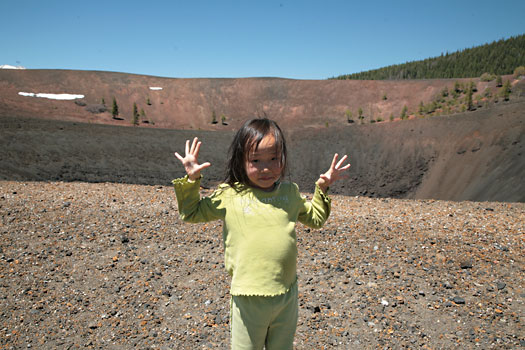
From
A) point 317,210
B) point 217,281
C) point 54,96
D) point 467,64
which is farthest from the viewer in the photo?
point 467,64

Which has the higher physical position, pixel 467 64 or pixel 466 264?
pixel 467 64

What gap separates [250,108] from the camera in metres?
37.3

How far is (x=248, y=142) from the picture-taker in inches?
64.5

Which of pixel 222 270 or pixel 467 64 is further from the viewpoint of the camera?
pixel 467 64

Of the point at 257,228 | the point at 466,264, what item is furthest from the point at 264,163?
the point at 466,264

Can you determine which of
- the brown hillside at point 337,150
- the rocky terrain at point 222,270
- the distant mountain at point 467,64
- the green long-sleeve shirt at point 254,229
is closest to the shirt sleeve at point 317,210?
the green long-sleeve shirt at point 254,229

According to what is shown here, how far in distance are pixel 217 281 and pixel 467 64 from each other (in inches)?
2478

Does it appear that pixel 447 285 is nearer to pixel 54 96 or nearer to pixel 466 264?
pixel 466 264

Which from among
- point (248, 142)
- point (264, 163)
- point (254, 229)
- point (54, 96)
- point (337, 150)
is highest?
point (54, 96)

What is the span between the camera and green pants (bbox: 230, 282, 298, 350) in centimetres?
160

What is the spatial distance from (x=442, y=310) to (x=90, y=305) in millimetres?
3888

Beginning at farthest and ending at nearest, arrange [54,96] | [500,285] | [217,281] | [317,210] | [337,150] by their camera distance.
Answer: [54,96] → [337,150] → [217,281] → [500,285] → [317,210]

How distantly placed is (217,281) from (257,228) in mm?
2739

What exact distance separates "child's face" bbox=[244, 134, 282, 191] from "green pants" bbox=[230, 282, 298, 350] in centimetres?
58
